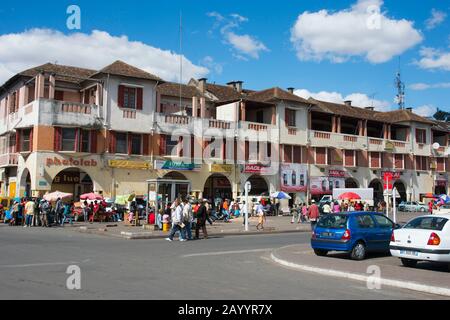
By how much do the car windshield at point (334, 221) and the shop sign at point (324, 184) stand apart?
113 feet

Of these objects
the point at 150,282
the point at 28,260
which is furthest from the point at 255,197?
the point at 150,282

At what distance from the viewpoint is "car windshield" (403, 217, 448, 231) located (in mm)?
12874

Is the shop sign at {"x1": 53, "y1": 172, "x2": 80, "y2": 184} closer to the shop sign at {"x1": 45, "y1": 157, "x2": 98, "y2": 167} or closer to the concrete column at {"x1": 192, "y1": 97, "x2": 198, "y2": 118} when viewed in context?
the shop sign at {"x1": 45, "y1": 157, "x2": 98, "y2": 167}

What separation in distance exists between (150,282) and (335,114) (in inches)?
1766

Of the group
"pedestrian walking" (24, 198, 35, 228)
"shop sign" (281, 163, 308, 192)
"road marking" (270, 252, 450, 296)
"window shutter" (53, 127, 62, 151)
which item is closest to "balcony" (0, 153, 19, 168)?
"window shutter" (53, 127, 62, 151)

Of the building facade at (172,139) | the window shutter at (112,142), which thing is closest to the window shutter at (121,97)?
the building facade at (172,139)

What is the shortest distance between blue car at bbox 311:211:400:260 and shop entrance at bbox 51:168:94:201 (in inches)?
1038

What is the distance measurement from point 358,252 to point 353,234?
60cm

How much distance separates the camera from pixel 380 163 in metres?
56.8

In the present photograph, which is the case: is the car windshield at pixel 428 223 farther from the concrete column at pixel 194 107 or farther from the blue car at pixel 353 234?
the concrete column at pixel 194 107

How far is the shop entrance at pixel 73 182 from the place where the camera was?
3809cm

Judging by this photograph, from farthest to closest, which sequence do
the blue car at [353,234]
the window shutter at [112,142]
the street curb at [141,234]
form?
the window shutter at [112,142], the street curb at [141,234], the blue car at [353,234]

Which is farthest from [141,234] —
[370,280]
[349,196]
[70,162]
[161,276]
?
[349,196]
